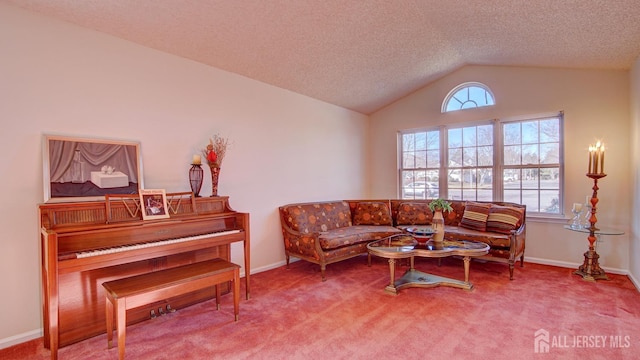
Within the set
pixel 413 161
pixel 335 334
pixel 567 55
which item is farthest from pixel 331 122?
pixel 335 334

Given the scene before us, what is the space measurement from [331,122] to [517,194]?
3026 millimetres

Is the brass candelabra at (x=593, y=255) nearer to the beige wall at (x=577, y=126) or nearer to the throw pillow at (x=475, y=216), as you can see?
the beige wall at (x=577, y=126)

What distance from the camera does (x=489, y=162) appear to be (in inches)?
189

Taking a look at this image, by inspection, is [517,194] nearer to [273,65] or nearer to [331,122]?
[331,122]

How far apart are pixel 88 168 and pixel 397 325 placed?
114 inches

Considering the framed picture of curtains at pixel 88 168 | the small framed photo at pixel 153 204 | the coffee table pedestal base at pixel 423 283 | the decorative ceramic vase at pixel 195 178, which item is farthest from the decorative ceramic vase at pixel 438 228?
the framed picture of curtains at pixel 88 168

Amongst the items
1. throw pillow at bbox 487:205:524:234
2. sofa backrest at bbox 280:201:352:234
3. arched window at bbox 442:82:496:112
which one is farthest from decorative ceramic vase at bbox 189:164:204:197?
arched window at bbox 442:82:496:112

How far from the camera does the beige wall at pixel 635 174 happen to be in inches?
133

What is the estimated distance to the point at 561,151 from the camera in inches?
166

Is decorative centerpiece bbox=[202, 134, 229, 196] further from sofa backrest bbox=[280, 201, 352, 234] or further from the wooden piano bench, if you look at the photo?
sofa backrest bbox=[280, 201, 352, 234]

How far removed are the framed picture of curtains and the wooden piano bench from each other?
83 centimetres

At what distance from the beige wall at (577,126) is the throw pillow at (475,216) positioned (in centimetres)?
71

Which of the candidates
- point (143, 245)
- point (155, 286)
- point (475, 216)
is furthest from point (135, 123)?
point (475, 216)

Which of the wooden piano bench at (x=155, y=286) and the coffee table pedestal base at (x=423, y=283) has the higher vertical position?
the wooden piano bench at (x=155, y=286)
